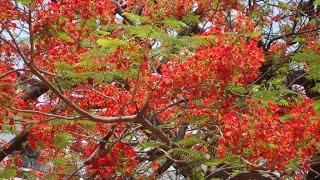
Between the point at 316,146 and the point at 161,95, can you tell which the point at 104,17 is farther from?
the point at 316,146

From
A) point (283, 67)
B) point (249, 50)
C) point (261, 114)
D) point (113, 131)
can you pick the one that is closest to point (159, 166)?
point (113, 131)

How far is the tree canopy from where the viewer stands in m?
4.97

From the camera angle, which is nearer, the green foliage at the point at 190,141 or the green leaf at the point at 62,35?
the green leaf at the point at 62,35

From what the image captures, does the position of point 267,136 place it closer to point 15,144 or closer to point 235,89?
point 235,89

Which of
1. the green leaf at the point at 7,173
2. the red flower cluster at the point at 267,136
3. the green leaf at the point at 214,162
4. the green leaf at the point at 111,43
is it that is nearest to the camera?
the green leaf at the point at 111,43

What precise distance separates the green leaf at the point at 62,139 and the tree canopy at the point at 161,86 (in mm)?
13

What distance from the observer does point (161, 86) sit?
5102 mm

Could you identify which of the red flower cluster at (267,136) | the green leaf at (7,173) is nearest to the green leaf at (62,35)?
the red flower cluster at (267,136)

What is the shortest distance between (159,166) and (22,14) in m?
3.39

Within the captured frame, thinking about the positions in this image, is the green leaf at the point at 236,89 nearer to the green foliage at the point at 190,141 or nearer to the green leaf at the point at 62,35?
the green foliage at the point at 190,141

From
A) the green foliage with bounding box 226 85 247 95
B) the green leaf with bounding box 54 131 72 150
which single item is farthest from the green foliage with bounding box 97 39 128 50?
the green leaf with bounding box 54 131 72 150

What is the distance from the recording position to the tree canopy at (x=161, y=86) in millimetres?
4969

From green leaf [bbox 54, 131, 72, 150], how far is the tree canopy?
0.04ft

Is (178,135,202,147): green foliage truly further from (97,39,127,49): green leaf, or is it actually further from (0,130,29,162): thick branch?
(0,130,29,162): thick branch
